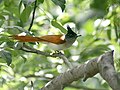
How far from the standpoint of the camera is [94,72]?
108 centimetres

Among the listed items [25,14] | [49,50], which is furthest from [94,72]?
[49,50]

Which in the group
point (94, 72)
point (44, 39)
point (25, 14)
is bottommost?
point (94, 72)

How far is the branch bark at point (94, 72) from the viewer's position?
0.90 meters

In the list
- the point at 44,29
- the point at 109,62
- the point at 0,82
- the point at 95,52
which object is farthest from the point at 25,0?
the point at 44,29

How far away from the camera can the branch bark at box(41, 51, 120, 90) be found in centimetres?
90

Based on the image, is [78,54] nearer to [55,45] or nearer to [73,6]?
[73,6]

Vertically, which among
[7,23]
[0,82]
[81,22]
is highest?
[7,23]

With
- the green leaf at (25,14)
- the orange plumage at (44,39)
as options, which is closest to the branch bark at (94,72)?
the orange plumage at (44,39)

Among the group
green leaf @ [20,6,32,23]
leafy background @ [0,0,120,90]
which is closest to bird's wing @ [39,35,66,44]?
green leaf @ [20,6,32,23]

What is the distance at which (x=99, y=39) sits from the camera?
2125 millimetres

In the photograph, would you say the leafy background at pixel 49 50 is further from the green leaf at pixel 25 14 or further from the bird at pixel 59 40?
the bird at pixel 59 40

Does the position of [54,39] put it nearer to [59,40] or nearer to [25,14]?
[59,40]

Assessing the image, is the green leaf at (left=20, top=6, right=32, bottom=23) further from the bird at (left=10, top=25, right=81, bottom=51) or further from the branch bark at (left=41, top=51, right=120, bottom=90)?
the branch bark at (left=41, top=51, right=120, bottom=90)

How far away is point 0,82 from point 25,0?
77 cm
